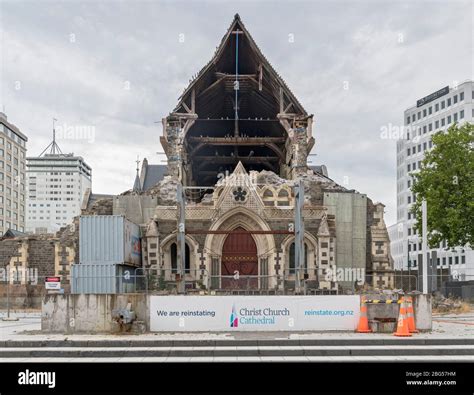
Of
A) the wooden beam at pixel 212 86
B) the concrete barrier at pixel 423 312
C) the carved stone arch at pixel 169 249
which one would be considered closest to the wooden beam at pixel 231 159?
the wooden beam at pixel 212 86

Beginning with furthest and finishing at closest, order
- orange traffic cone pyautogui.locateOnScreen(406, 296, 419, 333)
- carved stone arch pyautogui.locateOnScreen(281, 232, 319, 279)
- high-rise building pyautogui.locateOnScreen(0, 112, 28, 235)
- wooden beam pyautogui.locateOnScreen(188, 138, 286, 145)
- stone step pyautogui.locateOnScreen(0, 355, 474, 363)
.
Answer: high-rise building pyautogui.locateOnScreen(0, 112, 28, 235) → wooden beam pyautogui.locateOnScreen(188, 138, 286, 145) → carved stone arch pyautogui.locateOnScreen(281, 232, 319, 279) → orange traffic cone pyautogui.locateOnScreen(406, 296, 419, 333) → stone step pyautogui.locateOnScreen(0, 355, 474, 363)

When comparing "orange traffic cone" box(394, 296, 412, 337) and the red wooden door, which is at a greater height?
the red wooden door

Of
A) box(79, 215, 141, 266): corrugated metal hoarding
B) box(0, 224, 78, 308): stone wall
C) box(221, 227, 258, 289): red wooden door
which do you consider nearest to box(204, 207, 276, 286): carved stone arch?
box(221, 227, 258, 289): red wooden door

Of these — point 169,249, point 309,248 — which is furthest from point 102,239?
point 309,248

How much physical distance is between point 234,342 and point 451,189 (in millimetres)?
24370

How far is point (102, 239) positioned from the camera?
62.2 ft

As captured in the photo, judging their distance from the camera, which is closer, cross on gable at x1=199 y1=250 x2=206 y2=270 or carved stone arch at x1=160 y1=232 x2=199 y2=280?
cross on gable at x1=199 y1=250 x2=206 y2=270

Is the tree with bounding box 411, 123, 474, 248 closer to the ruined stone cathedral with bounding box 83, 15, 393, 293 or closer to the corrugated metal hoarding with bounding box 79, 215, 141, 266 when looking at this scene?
the ruined stone cathedral with bounding box 83, 15, 393, 293

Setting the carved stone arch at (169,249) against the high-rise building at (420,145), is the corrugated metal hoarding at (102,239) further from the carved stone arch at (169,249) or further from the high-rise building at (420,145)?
the high-rise building at (420,145)

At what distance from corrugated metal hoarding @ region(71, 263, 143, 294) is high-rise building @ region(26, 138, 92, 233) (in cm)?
16273

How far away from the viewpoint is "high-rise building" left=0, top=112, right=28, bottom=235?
10850 centimetres

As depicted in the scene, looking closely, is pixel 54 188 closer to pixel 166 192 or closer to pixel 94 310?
pixel 166 192

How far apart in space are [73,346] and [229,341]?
3902 millimetres
